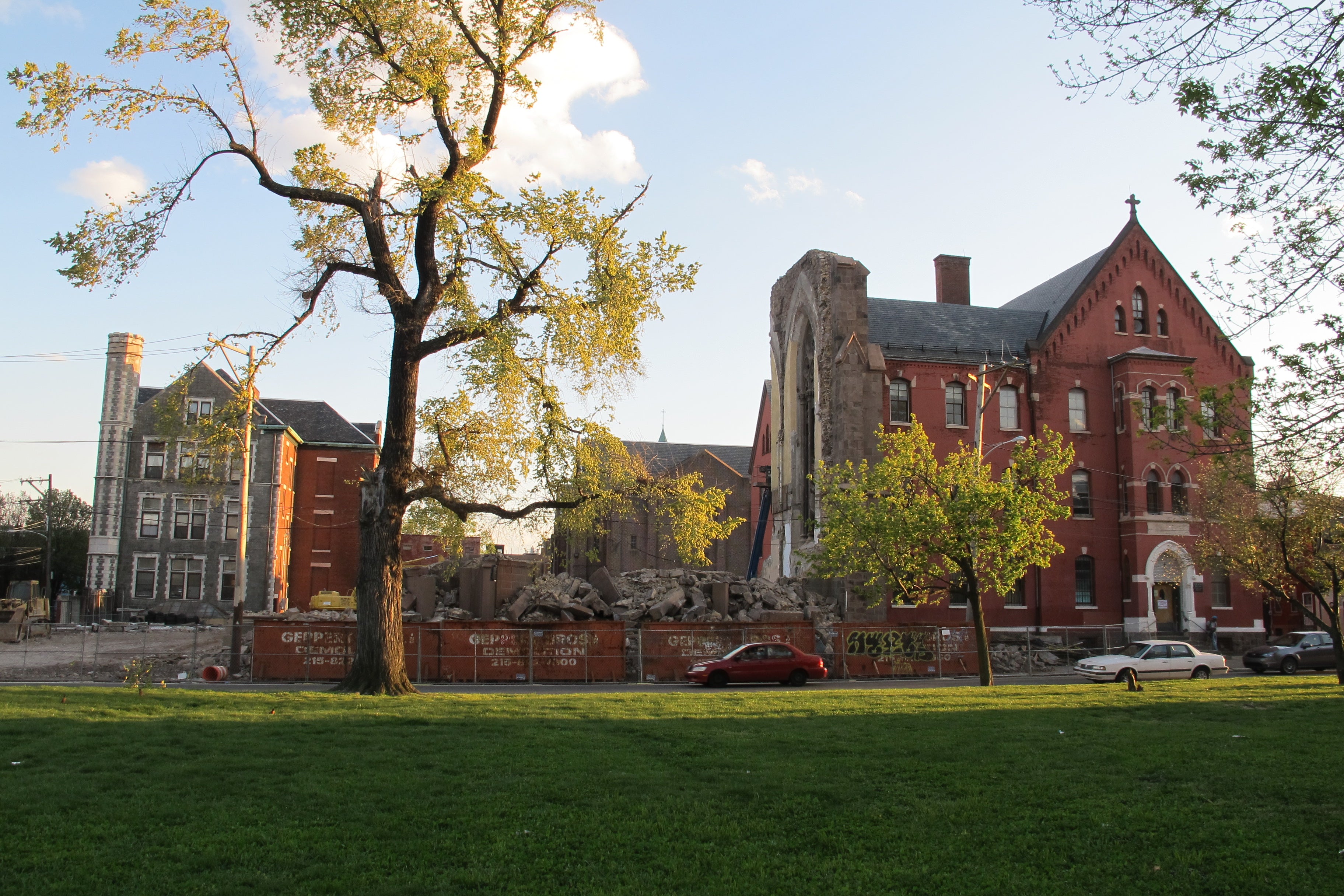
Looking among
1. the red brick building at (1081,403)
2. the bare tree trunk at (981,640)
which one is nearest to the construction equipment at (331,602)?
the red brick building at (1081,403)

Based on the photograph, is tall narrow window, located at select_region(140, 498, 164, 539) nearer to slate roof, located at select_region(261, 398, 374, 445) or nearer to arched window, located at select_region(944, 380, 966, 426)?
slate roof, located at select_region(261, 398, 374, 445)

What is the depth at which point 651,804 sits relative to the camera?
864 centimetres

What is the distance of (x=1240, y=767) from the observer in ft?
34.1

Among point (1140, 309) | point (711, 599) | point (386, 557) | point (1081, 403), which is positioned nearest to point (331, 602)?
point (711, 599)

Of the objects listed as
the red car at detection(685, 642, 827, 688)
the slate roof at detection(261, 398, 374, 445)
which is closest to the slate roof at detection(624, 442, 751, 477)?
the slate roof at detection(261, 398, 374, 445)

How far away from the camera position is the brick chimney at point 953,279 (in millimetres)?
52062

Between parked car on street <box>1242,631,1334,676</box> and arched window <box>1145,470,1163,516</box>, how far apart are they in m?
10.2

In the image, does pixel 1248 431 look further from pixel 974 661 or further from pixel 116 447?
pixel 116 447

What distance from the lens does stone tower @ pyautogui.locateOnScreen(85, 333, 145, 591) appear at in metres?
54.0

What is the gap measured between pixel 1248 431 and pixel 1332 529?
56.4ft

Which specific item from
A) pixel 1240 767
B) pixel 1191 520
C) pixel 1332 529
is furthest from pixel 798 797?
pixel 1191 520

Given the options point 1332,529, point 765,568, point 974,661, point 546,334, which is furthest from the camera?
point 765,568

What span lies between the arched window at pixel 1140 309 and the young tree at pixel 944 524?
22.3 m

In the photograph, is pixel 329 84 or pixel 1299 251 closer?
pixel 1299 251
